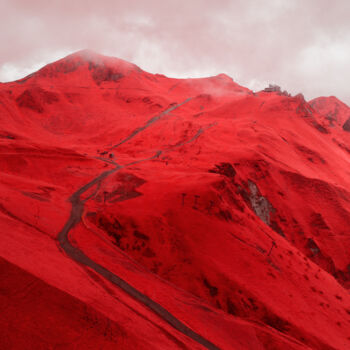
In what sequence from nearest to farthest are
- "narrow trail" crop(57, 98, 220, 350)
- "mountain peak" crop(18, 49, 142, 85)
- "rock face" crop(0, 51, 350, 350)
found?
"rock face" crop(0, 51, 350, 350), "narrow trail" crop(57, 98, 220, 350), "mountain peak" crop(18, 49, 142, 85)

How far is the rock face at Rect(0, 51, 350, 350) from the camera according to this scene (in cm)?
440

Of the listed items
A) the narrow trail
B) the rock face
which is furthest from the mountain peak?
the narrow trail

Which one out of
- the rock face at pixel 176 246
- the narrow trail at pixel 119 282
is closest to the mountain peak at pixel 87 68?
the rock face at pixel 176 246

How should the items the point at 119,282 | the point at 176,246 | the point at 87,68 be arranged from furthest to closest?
the point at 87,68 → the point at 176,246 → the point at 119,282

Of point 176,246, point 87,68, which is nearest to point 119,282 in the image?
point 176,246

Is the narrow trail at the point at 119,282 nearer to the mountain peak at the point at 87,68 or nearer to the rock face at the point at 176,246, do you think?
the rock face at the point at 176,246

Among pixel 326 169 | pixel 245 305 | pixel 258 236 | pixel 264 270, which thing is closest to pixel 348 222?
pixel 326 169

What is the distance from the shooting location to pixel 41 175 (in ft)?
49.2

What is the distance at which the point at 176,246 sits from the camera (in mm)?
9719

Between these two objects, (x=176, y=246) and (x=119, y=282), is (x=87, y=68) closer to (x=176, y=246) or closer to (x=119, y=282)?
(x=176, y=246)

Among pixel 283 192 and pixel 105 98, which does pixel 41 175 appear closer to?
pixel 283 192

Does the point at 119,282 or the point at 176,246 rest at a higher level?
the point at 176,246

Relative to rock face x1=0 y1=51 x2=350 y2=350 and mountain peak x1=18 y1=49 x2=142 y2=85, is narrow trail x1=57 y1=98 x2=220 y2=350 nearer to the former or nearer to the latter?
rock face x1=0 y1=51 x2=350 y2=350

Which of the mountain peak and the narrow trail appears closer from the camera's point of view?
the narrow trail
